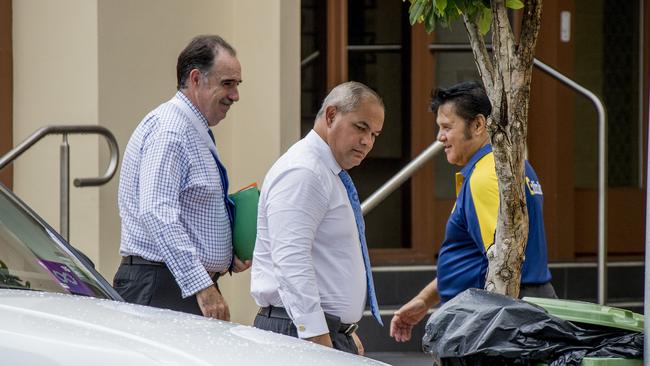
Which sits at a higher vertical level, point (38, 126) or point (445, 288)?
point (38, 126)

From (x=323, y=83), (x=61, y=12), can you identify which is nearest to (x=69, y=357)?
(x=61, y=12)

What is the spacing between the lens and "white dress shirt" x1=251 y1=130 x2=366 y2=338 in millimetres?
4598

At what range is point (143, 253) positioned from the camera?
5.27 m

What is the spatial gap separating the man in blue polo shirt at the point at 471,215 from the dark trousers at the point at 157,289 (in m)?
0.94

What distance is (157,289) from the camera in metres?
5.26

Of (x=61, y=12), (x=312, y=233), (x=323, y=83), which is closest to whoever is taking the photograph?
(x=312, y=233)

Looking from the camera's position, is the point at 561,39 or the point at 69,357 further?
the point at 561,39

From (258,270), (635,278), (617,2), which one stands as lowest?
(635,278)

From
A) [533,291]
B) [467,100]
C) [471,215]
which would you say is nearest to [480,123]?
[467,100]

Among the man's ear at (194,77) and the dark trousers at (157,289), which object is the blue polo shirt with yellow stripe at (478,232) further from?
the man's ear at (194,77)

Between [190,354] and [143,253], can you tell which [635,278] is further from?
[190,354]

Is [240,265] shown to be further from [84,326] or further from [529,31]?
[84,326]

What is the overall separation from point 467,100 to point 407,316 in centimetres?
93

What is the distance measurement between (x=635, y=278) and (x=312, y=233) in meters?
4.96
